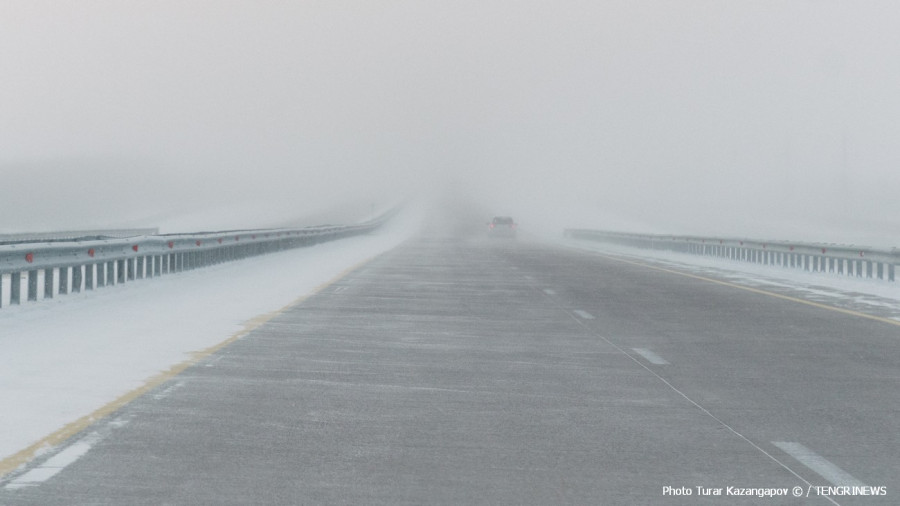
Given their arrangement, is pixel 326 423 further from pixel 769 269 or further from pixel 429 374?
pixel 769 269

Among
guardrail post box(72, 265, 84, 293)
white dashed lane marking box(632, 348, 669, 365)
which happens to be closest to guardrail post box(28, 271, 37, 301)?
guardrail post box(72, 265, 84, 293)

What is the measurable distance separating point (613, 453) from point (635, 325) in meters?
8.64

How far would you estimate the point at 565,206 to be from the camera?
166 m

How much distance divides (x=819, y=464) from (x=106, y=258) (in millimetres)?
14895

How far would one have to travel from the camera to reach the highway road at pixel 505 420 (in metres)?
6.20

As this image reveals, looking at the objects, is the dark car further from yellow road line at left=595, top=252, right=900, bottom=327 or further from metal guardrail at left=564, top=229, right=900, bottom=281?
yellow road line at left=595, top=252, right=900, bottom=327

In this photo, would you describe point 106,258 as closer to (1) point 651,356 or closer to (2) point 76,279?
Result: (2) point 76,279

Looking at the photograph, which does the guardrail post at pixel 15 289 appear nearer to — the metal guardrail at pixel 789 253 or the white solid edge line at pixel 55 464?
the white solid edge line at pixel 55 464

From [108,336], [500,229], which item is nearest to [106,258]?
[108,336]

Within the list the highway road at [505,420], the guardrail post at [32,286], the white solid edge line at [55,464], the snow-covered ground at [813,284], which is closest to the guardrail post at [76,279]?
the guardrail post at [32,286]

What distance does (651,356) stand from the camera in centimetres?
1216

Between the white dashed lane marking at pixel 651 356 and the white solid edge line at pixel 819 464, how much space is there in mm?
4158

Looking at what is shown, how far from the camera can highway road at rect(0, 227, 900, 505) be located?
6.20 metres

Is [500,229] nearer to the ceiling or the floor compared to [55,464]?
nearer to the ceiling
